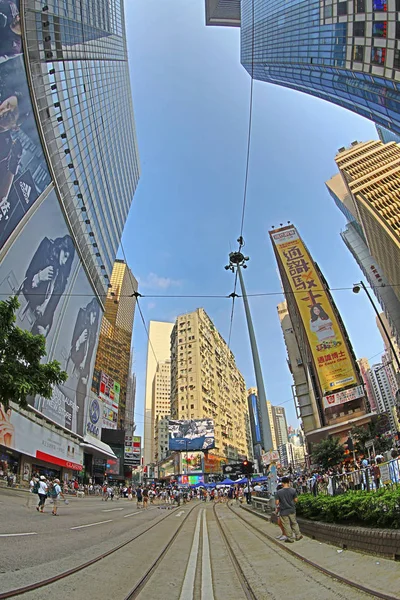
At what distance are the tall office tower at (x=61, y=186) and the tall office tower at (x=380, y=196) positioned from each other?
4621 cm

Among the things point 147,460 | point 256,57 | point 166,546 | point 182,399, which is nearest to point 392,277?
point 256,57

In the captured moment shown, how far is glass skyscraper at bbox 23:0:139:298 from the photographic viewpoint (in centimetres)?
3195

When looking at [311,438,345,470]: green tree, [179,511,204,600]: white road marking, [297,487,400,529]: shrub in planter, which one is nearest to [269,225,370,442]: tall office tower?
[311,438,345,470]: green tree

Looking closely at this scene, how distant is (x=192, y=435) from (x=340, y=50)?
244 feet

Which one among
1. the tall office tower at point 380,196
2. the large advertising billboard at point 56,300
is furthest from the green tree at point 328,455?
the large advertising billboard at point 56,300

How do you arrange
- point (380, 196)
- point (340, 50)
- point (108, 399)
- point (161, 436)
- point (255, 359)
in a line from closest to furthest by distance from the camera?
point (255, 359) < point (340, 50) < point (380, 196) < point (108, 399) < point (161, 436)

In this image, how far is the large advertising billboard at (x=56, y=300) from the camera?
31.0 meters

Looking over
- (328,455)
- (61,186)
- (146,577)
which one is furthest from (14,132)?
(328,455)

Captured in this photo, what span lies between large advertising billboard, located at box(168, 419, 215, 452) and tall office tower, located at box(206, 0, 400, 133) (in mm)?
67198

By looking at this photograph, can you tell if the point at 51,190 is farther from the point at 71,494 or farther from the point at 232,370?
the point at 232,370

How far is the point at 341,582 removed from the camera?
4.71 m

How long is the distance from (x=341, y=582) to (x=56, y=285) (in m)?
38.1

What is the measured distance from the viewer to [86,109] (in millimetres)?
42812

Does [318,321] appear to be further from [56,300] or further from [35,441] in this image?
[35,441]
